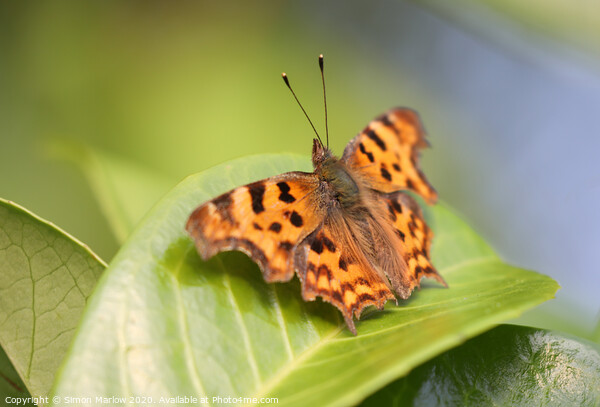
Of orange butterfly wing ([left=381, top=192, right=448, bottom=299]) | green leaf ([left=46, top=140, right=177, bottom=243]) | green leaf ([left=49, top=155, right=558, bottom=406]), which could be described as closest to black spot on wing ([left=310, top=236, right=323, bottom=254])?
green leaf ([left=49, top=155, right=558, bottom=406])

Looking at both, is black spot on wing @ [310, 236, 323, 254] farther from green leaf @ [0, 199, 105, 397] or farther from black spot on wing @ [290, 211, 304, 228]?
green leaf @ [0, 199, 105, 397]

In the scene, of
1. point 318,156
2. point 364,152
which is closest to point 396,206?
point 364,152

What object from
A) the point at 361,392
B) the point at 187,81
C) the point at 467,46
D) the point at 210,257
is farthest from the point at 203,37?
the point at 361,392

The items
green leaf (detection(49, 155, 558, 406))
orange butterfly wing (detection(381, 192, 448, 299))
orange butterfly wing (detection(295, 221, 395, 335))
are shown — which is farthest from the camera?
orange butterfly wing (detection(381, 192, 448, 299))

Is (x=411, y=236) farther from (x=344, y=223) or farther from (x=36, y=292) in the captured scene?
(x=36, y=292)

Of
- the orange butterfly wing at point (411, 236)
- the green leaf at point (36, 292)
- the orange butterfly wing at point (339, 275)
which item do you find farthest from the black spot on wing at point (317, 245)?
the green leaf at point (36, 292)

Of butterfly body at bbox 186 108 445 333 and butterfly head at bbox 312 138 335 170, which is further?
butterfly head at bbox 312 138 335 170

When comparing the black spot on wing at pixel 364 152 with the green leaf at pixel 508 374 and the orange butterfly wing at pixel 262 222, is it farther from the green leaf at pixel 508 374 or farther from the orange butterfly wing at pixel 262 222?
the green leaf at pixel 508 374
